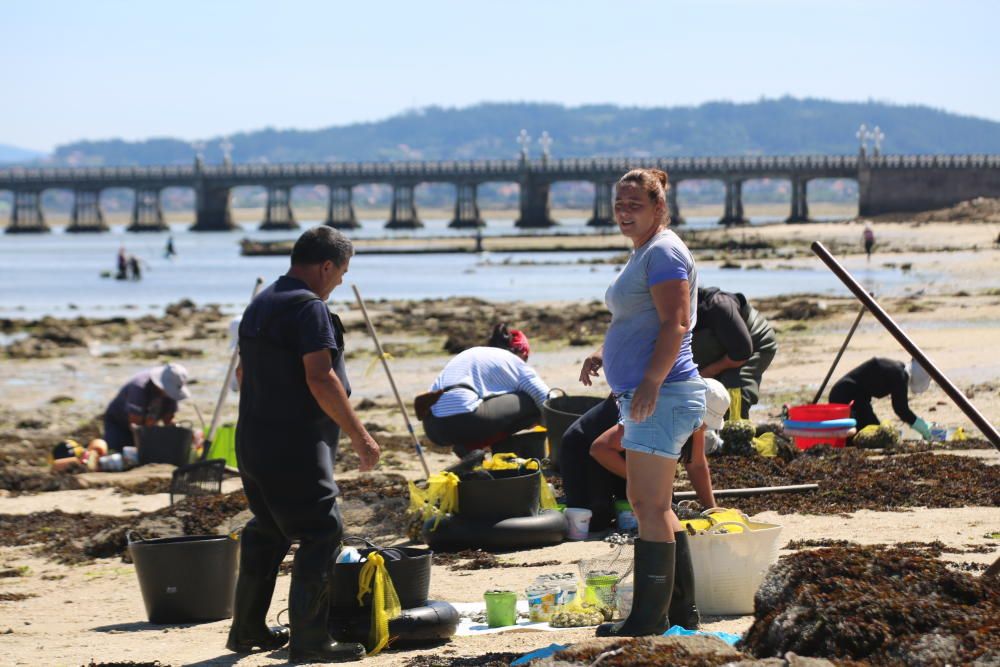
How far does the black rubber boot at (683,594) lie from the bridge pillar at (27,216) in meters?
162

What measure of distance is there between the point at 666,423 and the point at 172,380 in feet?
26.0

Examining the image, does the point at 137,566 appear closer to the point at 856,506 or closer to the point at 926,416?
the point at 856,506

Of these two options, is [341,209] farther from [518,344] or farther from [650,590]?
[650,590]

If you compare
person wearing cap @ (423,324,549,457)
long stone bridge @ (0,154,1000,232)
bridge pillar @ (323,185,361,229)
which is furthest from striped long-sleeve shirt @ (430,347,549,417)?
bridge pillar @ (323,185,361,229)

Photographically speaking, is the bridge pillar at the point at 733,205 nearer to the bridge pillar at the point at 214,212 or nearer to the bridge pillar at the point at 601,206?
the bridge pillar at the point at 601,206

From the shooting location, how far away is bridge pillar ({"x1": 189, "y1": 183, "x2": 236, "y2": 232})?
152 m

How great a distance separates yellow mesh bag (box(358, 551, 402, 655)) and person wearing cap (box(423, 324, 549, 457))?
343 centimetres

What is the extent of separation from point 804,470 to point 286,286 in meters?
5.30

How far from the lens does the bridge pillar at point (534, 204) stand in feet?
431

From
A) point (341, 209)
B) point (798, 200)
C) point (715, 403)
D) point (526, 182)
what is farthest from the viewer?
point (341, 209)

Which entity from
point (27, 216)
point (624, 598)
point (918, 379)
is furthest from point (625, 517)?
point (27, 216)

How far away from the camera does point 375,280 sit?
57.8 m

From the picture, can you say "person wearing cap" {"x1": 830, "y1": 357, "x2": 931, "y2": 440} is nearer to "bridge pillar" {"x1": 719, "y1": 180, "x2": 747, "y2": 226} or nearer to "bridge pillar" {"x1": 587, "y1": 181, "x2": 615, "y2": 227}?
"bridge pillar" {"x1": 719, "y1": 180, "x2": 747, "y2": 226}

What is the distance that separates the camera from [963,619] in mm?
4562
